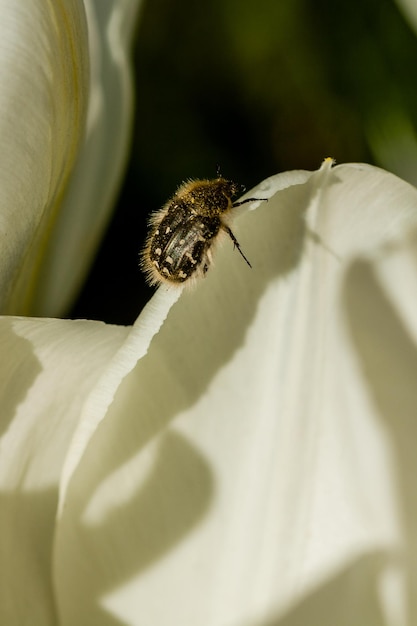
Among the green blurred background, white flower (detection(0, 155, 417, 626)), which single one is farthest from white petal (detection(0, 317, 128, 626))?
the green blurred background

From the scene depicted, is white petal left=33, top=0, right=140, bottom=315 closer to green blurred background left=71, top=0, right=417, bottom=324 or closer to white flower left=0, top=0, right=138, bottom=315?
white flower left=0, top=0, right=138, bottom=315

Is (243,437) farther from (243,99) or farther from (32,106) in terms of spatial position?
(243,99)

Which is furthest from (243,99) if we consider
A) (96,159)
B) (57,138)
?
(57,138)

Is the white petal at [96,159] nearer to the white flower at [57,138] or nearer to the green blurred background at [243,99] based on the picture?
the white flower at [57,138]

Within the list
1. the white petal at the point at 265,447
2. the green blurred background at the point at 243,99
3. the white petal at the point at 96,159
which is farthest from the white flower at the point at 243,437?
the green blurred background at the point at 243,99

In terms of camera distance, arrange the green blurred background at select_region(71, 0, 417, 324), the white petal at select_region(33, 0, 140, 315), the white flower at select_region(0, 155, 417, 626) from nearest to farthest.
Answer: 1. the white flower at select_region(0, 155, 417, 626)
2. the white petal at select_region(33, 0, 140, 315)
3. the green blurred background at select_region(71, 0, 417, 324)

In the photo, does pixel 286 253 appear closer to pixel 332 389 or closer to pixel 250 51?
pixel 332 389

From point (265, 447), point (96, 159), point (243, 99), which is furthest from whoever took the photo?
point (243, 99)
